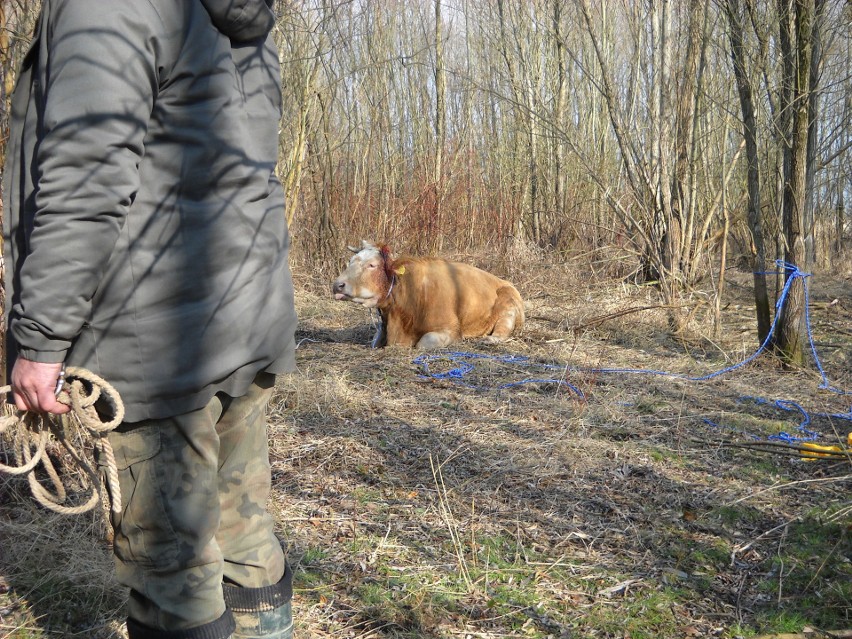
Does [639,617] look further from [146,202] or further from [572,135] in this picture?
[572,135]

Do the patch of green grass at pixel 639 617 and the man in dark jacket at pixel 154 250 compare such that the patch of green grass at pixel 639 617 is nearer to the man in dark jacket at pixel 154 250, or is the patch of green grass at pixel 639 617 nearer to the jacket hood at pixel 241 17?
the man in dark jacket at pixel 154 250

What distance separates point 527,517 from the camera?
3668 mm

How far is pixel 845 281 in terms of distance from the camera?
40.7ft

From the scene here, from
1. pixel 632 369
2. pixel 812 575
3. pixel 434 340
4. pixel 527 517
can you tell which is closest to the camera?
pixel 812 575

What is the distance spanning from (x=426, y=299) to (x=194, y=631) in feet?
19.1

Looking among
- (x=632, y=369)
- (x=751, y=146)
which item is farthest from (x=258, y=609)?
(x=751, y=146)

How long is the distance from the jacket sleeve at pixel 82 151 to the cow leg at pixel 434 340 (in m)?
5.80

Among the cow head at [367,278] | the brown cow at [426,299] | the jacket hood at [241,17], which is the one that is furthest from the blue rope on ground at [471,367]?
the jacket hood at [241,17]

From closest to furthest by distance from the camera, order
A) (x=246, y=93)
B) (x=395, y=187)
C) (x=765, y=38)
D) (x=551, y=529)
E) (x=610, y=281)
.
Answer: (x=246, y=93) → (x=551, y=529) → (x=765, y=38) → (x=610, y=281) → (x=395, y=187)

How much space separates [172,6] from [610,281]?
29.8 ft

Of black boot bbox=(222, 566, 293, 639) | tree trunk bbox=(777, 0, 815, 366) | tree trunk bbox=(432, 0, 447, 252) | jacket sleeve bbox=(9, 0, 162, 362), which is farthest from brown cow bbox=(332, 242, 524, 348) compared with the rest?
jacket sleeve bbox=(9, 0, 162, 362)

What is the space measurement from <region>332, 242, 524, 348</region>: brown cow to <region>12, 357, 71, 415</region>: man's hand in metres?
5.48

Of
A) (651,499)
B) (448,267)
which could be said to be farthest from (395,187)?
(651,499)

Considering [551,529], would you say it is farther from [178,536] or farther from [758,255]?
[758,255]
